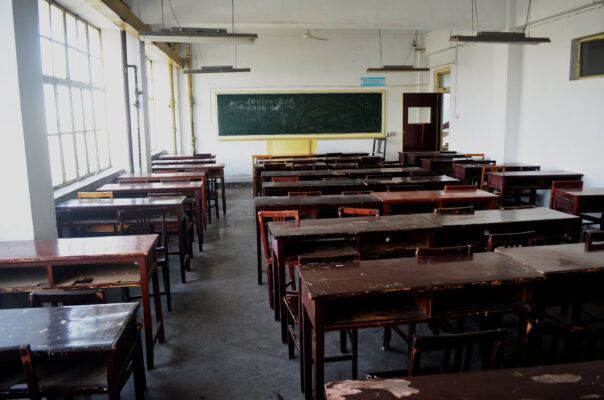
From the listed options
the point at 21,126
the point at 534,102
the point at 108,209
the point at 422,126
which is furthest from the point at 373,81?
the point at 21,126

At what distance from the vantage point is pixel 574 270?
2361mm

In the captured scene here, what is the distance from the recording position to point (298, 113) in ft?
37.9

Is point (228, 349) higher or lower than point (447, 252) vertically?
lower

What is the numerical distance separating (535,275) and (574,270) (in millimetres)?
261

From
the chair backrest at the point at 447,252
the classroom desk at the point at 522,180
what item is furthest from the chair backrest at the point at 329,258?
the classroom desk at the point at 522,180

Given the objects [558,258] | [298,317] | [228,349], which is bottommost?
[228,349]

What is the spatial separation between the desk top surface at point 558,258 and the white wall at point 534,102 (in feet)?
14.8

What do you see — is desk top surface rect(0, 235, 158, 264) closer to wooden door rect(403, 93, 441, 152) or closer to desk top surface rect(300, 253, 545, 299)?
desk top surface rect(300, 253, 545, 299)

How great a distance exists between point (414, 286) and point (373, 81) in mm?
10196

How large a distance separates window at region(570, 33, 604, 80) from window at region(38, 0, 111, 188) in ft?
23.4

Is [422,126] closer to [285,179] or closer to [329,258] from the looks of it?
[285,179]

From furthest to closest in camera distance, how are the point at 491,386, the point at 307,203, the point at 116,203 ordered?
the point at 116,203 < the point at 307,203 < the point at 491,386

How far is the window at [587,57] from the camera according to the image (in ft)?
20.8

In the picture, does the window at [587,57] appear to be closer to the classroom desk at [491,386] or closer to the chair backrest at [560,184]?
the chair backrest at [560,184]
